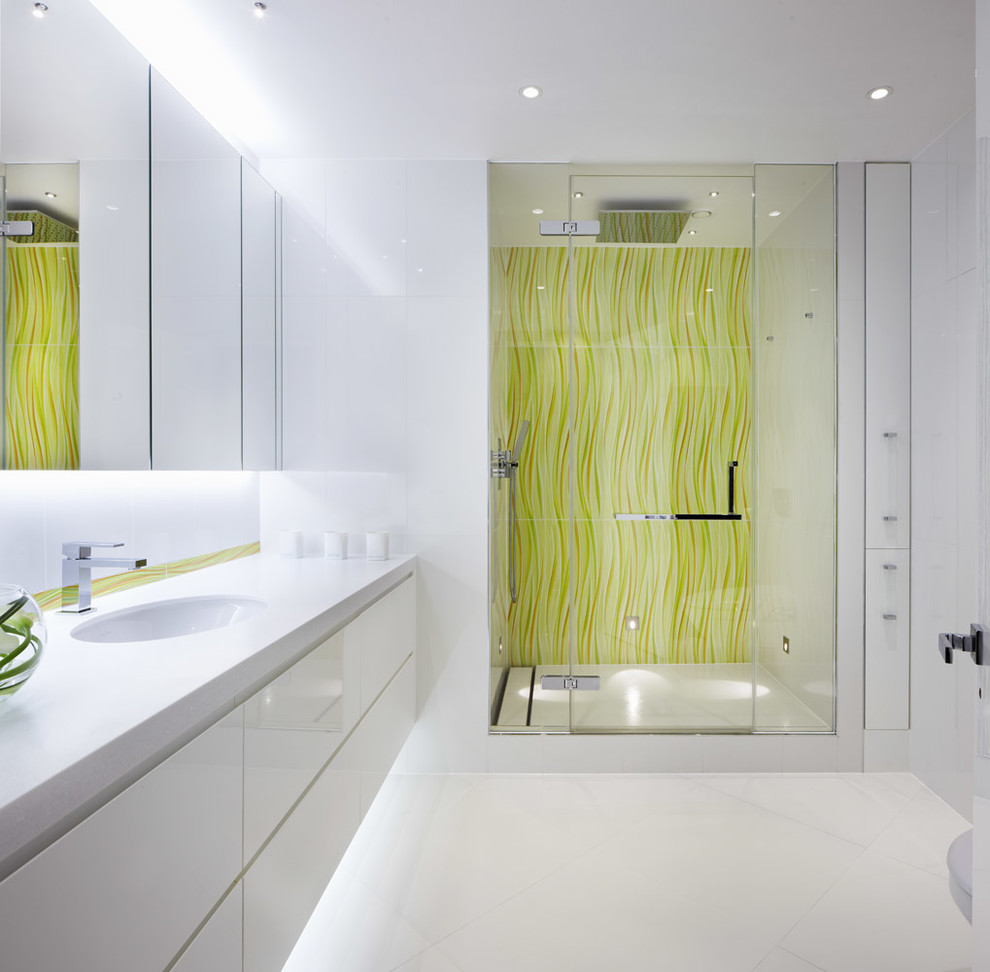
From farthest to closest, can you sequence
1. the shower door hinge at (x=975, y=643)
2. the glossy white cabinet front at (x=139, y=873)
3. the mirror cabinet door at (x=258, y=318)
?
the mirror cabinet door at (x=258, y=318)
the shower door hinge at (x=975, y=643)
the glossy white cabinet front at (x=139, y=873)

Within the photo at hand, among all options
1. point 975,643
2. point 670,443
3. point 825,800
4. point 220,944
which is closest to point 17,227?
point 220,944

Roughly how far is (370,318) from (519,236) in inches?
28.4

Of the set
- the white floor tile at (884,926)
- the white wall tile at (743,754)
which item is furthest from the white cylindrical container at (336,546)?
the white floor tile at (884,926)

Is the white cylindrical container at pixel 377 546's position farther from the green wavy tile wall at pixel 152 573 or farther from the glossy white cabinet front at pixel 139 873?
the glossy white cabinet front at pixel 139 873

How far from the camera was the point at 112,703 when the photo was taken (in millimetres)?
952

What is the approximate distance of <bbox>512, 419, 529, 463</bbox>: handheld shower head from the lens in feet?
9.08

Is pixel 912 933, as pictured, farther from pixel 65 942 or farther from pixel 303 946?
pixel 65 942

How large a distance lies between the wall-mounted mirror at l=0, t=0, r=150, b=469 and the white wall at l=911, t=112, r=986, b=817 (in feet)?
8.65

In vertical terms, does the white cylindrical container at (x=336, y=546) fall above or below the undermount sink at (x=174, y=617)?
above

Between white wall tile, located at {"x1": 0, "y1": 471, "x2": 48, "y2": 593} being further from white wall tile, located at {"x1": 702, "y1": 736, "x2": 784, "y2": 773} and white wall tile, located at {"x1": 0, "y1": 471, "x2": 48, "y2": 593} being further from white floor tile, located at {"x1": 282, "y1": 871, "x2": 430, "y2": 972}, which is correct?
white wall tile, located at {"x1": 702, "y1": 736, "x2": 784, "y2": 773}

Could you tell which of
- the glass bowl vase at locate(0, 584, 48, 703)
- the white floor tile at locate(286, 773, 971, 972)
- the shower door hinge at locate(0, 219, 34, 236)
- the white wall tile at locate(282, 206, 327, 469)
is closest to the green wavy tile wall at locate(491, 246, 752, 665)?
the white floor tile at locate(286, 773, 971, 972)

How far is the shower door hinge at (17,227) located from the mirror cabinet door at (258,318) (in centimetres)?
91

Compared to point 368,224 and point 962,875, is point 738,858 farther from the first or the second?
point 368,224

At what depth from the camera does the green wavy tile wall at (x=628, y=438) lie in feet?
8.86
